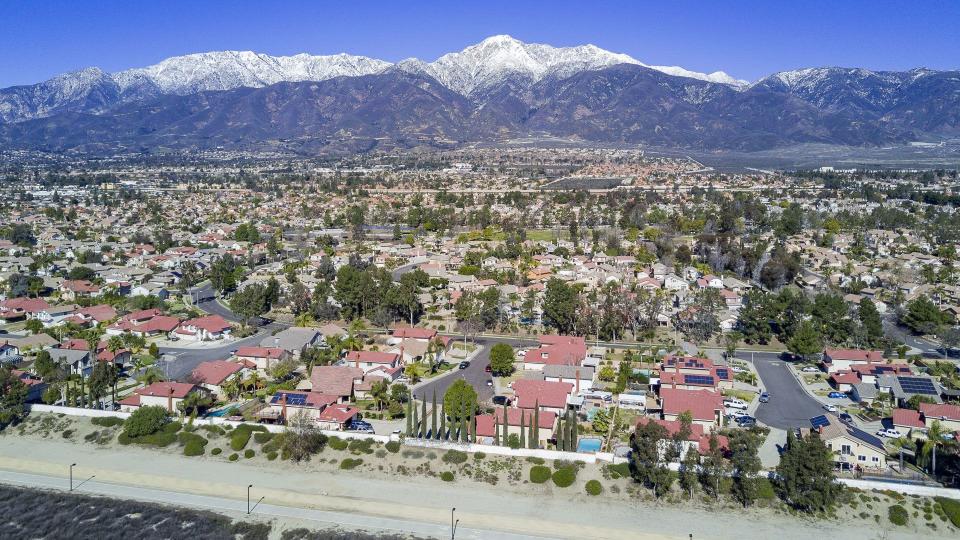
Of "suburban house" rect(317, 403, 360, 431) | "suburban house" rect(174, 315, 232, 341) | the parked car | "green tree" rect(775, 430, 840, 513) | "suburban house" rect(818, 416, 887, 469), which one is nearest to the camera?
"green tree" rect(775, 430, 840, 513)

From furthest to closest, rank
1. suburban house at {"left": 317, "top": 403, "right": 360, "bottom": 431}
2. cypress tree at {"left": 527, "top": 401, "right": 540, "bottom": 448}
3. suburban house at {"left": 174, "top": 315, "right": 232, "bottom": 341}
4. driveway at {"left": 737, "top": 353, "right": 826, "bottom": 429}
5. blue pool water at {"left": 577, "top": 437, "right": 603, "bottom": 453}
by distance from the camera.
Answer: suburban house at {"left": 174, "top": 315, "right": 232, "bottom": 341} < driveway at {"left": 737, "top": 353, "right": 826, "bottom": 429} < suburban house at {"left": 317, "top": 403, "right": 360, "bottom": 431} < blue pool water at {"left": 577, "top": 437, "right": 603, "bottom": 453} < cypress tree at {"left": 527, "top": 401, "right": 540, "bottom": 448}

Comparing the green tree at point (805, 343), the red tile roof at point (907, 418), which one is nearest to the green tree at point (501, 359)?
the green tree at point (805, 343)

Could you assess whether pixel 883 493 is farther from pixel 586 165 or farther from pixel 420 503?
pixel 586 165

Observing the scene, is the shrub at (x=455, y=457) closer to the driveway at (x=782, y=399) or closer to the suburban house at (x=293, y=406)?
the suburban house at (x=293, y=406)

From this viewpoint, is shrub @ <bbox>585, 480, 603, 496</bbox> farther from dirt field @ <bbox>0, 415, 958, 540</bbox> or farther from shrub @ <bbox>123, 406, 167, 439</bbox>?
shrub @ <bbox>123, 406, 167, 439</bbox>

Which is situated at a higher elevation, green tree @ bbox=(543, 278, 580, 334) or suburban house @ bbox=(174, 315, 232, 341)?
green tree @ bbox=(543, 278, 580, 334)

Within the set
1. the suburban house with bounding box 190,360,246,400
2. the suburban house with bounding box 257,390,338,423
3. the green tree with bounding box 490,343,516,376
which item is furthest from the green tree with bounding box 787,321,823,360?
the suburban house with bounding box 190,360,246,400
